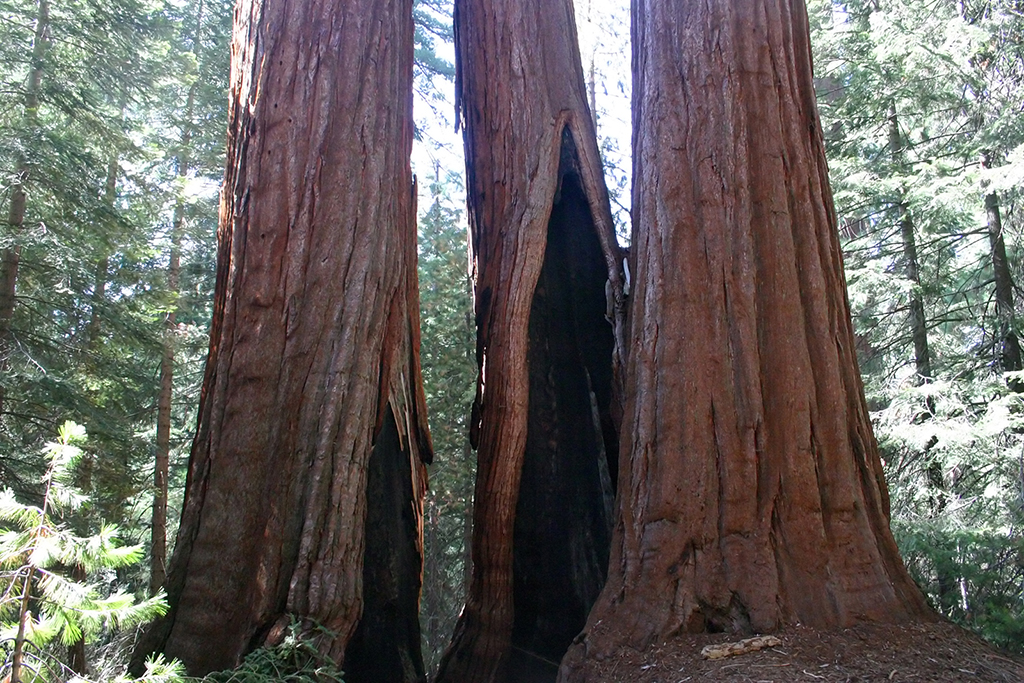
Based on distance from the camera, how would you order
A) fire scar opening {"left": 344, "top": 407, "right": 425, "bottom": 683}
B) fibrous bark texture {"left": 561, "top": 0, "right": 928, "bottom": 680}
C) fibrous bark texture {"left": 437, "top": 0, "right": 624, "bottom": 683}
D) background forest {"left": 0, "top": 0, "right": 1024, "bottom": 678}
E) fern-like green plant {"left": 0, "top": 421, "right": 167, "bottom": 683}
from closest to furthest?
fern-like green plant {"left": 0, "top": 421, "right": 167, "bottom": 683}
fibrous bark texture {"left": 561, "top": 0, "right": 928, "bottom": 680}
fire scar opening {"left": 344, "top": 407, "right": 425, "bottom": 683}
fibrous bark texture {"left": 437, "top": 0, "right": 624, "bottom": 683}
background forest {"left": 0, "top": 0, "right": 1024, "bottom": 678}

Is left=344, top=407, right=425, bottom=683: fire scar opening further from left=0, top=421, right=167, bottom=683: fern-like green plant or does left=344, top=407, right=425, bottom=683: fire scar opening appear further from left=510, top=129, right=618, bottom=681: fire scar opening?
left=0, top=421, right=167, bottom=683: fern-like green plant

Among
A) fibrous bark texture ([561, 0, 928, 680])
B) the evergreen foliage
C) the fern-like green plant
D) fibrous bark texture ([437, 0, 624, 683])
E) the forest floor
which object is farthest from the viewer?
the evergreen foliage

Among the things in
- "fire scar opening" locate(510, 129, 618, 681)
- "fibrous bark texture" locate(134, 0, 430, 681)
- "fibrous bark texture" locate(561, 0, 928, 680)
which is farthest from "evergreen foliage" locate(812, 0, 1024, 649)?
"fibrous bark texture" locate(134, 0, 430, 681)

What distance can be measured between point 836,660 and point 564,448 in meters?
2.57

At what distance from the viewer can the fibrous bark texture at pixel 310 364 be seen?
147 inches

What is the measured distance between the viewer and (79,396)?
34.7ft

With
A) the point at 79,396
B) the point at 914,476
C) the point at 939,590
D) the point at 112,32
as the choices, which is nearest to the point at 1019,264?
the point at 914,476

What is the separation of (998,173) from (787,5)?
18.6 feet

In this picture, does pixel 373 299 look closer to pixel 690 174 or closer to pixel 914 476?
pixel 690 174

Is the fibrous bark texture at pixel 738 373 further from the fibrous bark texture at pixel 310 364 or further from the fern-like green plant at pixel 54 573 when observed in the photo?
the fern-like green plant at pixel 54 573

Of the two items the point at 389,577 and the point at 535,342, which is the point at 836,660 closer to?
the point at 389,577

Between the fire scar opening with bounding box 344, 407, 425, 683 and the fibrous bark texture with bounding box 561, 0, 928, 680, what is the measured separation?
1295 millimetres

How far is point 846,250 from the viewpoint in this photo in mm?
12188

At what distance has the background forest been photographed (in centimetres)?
872
